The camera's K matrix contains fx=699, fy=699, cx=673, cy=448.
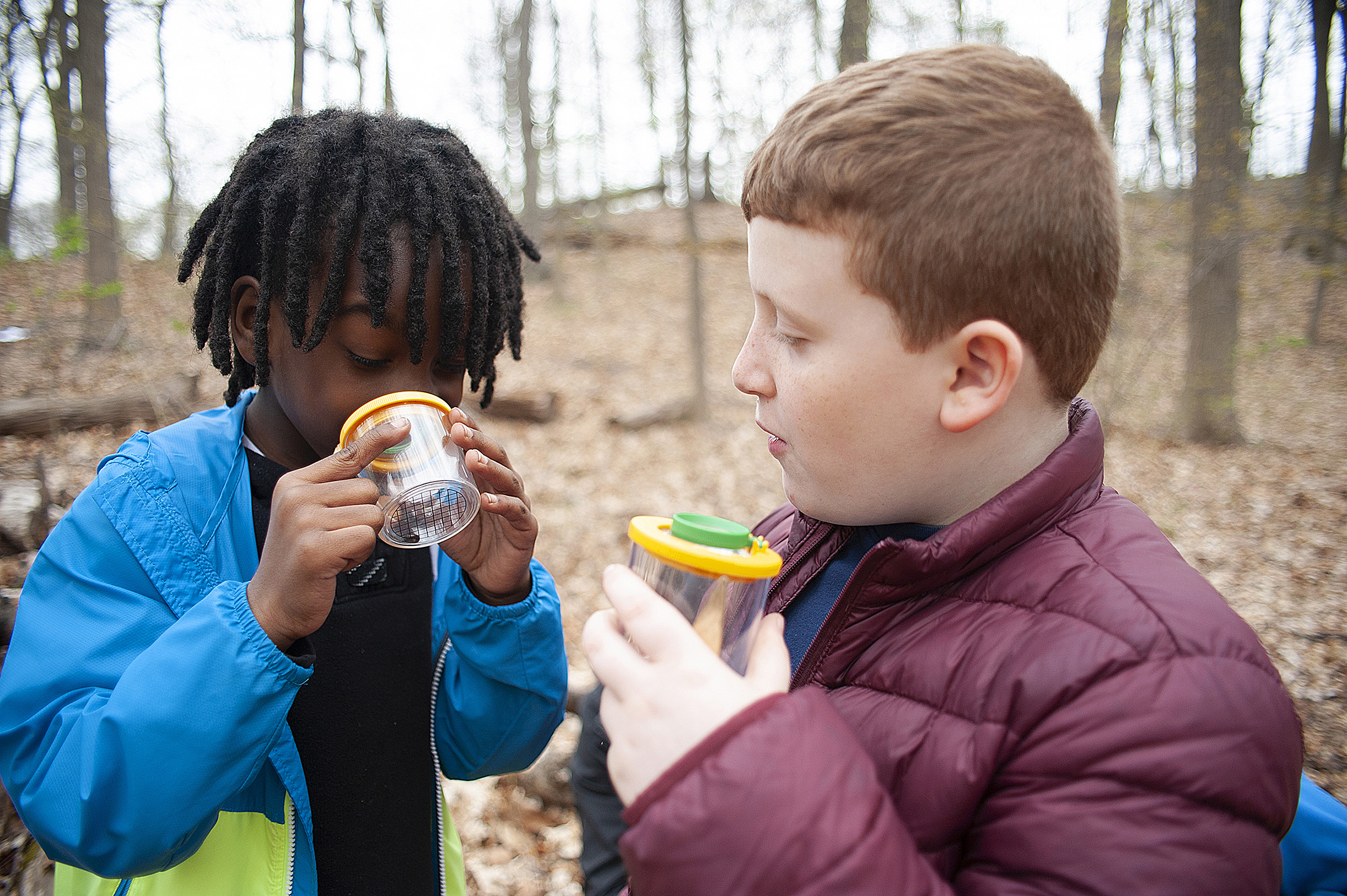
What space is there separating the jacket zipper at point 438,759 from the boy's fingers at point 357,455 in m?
0.74

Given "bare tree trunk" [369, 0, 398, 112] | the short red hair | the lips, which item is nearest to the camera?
the short red hair

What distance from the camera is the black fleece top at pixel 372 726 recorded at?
1677mm

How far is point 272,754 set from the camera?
151cm

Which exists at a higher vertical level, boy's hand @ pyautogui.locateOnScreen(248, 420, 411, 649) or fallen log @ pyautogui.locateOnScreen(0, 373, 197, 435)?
boy's hand @ pyautogui.locateOnScreen(248, 420, 411, 649)

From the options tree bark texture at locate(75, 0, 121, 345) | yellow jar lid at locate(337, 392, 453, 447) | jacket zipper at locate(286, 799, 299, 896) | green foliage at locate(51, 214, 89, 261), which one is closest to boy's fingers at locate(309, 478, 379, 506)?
yellow jar lid at locate(337, 392, 453, 447)

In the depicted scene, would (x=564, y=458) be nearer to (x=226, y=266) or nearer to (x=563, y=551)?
(x=563, y=551)

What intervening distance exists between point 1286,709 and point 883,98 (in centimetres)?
110

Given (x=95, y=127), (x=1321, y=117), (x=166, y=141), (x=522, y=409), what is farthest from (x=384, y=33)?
(x=1321, y=117)

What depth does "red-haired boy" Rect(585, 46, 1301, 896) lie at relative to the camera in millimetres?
893

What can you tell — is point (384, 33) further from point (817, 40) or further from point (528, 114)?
point (817, 40)

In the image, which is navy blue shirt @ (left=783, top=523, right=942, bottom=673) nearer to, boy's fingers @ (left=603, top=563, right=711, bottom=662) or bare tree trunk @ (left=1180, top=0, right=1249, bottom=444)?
boy's fingers @ (left=603, top=563, right=711, bottom=662)

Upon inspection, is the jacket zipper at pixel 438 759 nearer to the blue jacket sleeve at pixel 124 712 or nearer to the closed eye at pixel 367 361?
the blue jacket sleeve at pixel 124 712

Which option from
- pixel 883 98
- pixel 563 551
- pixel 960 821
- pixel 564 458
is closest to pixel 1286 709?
pixel 960 821

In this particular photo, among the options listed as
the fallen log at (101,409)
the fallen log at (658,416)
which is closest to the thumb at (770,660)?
the fallen log at (101,409)
